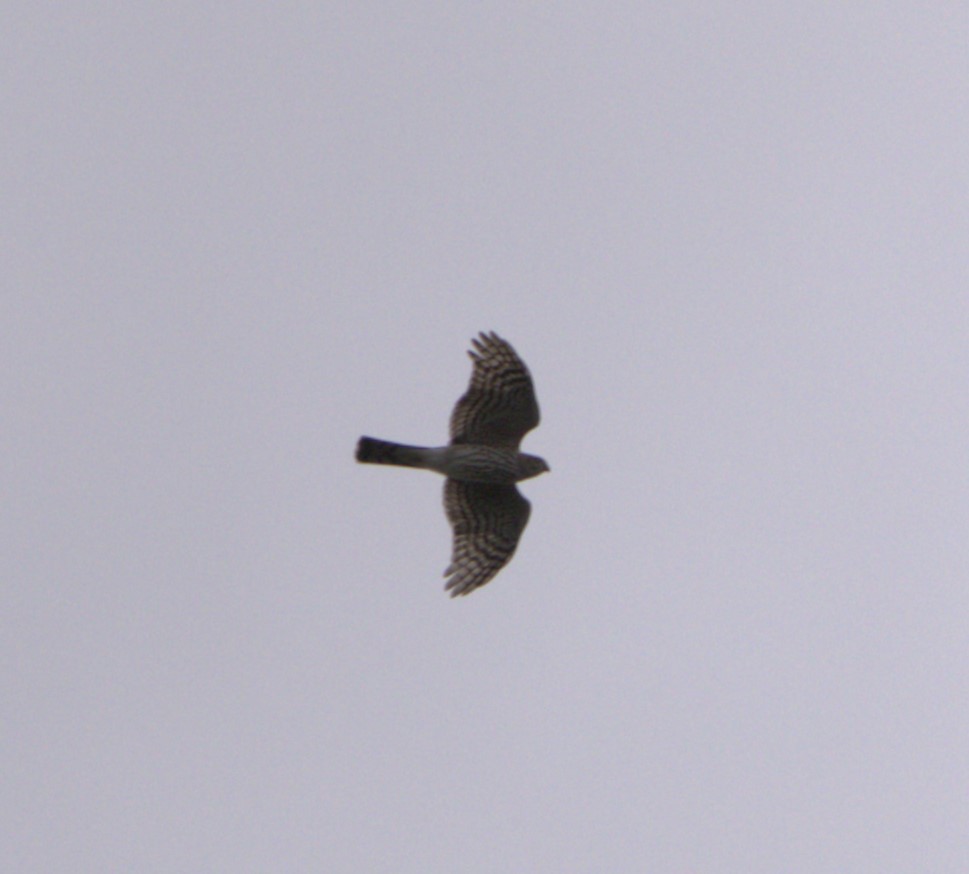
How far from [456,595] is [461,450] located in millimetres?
1708

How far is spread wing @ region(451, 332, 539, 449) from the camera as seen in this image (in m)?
18.9

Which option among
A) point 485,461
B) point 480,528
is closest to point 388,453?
point 485,461

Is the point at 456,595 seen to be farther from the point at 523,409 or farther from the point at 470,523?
the point at 523,409

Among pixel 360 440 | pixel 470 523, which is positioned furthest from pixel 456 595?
pixel 360 440

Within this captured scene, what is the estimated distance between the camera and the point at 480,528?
63.0ft

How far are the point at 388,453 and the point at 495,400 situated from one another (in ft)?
4.81

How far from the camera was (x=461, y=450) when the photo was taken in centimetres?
1883

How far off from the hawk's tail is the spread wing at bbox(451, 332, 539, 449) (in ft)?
2.14

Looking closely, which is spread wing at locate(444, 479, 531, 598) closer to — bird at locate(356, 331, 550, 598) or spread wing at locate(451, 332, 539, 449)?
bird at locate(356, 331, 550, 598)

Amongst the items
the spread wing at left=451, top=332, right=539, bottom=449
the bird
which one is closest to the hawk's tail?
the bird

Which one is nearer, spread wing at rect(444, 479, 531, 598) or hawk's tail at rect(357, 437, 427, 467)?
hawk's tail at rect(357, 437, 427, 467)

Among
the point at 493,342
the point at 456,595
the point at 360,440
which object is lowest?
the point at 456,595

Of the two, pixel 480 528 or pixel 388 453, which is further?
pixel 480 528

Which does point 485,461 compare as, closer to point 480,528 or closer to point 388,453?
point 480,528
